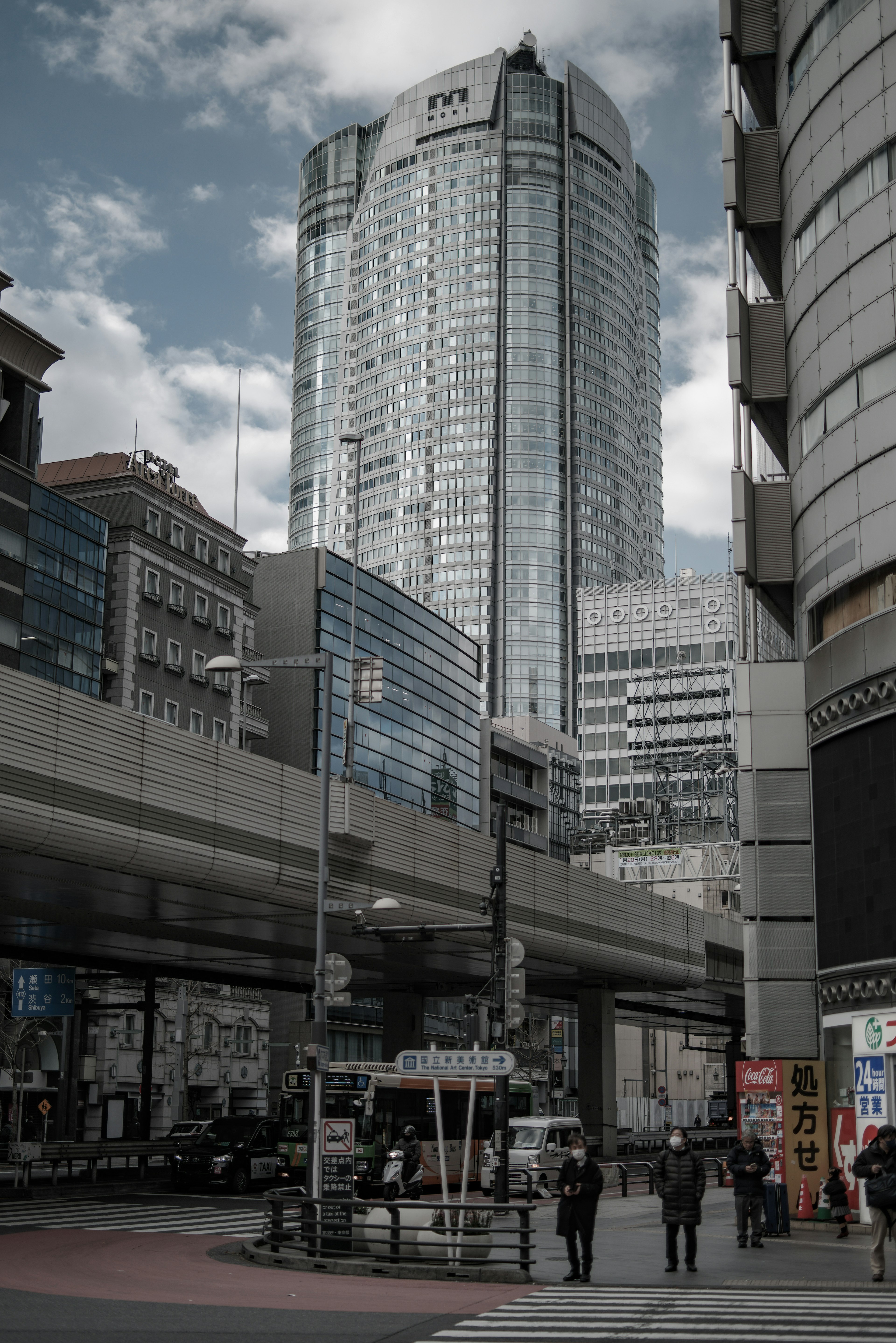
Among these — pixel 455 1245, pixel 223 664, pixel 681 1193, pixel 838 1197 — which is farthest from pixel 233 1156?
pixel 681 1193

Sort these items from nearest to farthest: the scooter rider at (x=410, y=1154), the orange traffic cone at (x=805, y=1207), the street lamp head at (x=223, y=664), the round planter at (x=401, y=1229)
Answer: the round planter at (x=401, y=1229) < the street lamp head at (x=223, y=664) < the scooter rider at (x=410, y=1154) < the orange traffic cone at (x=805, y=1207)

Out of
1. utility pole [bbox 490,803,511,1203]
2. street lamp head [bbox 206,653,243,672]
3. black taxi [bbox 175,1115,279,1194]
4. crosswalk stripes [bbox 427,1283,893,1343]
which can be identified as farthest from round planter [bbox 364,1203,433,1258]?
black taxi [bbox 175,1115,279,1194]

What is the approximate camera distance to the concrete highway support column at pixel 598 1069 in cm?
5775

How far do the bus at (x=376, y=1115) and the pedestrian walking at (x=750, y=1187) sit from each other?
9.42 m

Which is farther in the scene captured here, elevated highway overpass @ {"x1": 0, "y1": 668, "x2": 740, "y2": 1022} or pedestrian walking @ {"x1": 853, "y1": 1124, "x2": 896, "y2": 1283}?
elevated highway overpass @ {"x1": 0, "y1": 668, "x2": 740, "y2": 1022}

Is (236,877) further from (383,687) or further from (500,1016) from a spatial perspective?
(383,687)

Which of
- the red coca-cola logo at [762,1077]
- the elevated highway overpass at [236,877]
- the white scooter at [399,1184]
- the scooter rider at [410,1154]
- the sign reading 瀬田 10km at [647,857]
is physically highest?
the sign reading 瀬田 10km at [647,857]

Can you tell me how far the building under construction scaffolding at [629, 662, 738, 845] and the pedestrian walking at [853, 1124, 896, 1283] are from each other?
94330 mm

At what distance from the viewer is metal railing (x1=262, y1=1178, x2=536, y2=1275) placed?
19344mm

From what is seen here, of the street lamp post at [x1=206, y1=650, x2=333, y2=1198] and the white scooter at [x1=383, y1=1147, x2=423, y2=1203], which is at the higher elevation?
the street lamp post at [x1=206, y1=650, x2=333, y2=1198]

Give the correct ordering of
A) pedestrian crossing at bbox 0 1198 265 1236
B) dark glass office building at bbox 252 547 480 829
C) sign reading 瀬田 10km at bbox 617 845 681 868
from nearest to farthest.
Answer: pedestrian crossing at bbox 0 1198 265 1236 → sign reading 瀬田 10km at bbox 617 845 681 868 → dark glass office building at bbox 252 547 480 829

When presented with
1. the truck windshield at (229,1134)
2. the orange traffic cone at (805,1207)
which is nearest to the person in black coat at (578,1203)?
the orange traffic cone at (805,1207)

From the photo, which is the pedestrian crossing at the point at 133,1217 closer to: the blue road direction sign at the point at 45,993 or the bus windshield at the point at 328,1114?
the bus windshield at the point at 328,1114

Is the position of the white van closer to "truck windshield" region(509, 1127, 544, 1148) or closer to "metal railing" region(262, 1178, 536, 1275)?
"truck windshield" region(509, 1127, 544, 1148)
